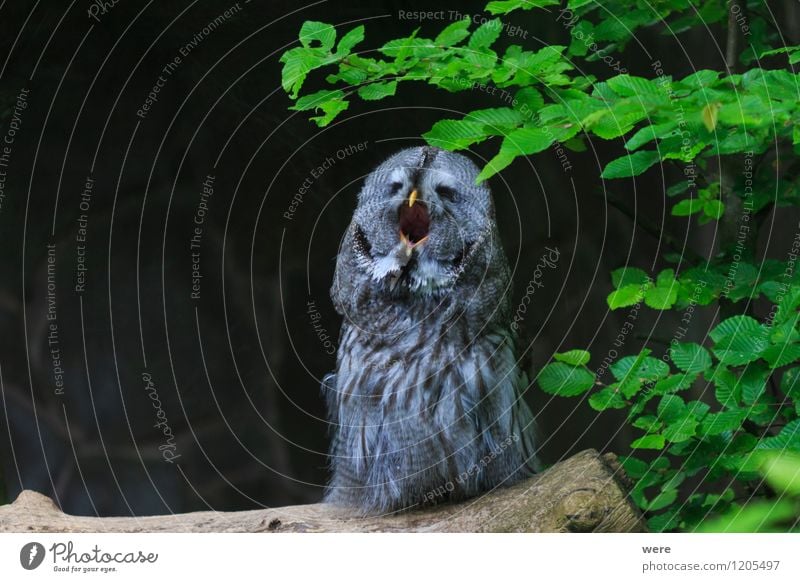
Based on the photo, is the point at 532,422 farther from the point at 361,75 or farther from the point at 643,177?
the point at 361,75

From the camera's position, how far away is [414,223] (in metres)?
1.43

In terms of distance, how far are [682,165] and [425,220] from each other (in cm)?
48

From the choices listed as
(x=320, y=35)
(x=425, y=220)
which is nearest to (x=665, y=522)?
(x=425, y=220)

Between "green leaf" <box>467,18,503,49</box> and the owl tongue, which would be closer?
"green leaf" <box>467,18,503,49</box>

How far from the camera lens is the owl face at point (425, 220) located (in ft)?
4.57

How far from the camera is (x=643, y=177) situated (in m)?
1.75

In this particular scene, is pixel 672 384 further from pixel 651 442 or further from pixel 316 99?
pixel 316 99

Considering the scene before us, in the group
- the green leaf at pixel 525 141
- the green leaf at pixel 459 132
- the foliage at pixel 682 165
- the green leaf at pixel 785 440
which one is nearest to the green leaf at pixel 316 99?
the foliage at pixel 682 165

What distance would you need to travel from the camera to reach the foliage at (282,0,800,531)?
3.51ft

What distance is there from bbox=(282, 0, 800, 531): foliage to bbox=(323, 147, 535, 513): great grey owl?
151 millimetres

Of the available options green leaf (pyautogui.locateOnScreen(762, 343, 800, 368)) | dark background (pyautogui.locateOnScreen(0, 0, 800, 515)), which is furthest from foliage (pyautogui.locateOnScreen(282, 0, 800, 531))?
dark background (pyautogui.locateOnScreen(0, 0, 800, 515))

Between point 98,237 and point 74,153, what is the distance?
16 centimetres

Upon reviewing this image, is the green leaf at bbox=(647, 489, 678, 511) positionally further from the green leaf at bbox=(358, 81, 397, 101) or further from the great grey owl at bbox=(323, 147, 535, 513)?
the green leaf at bbox=(358, 81, 397, 101)

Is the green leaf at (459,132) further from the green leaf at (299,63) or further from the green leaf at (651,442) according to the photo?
the green leaf at (651,442)
